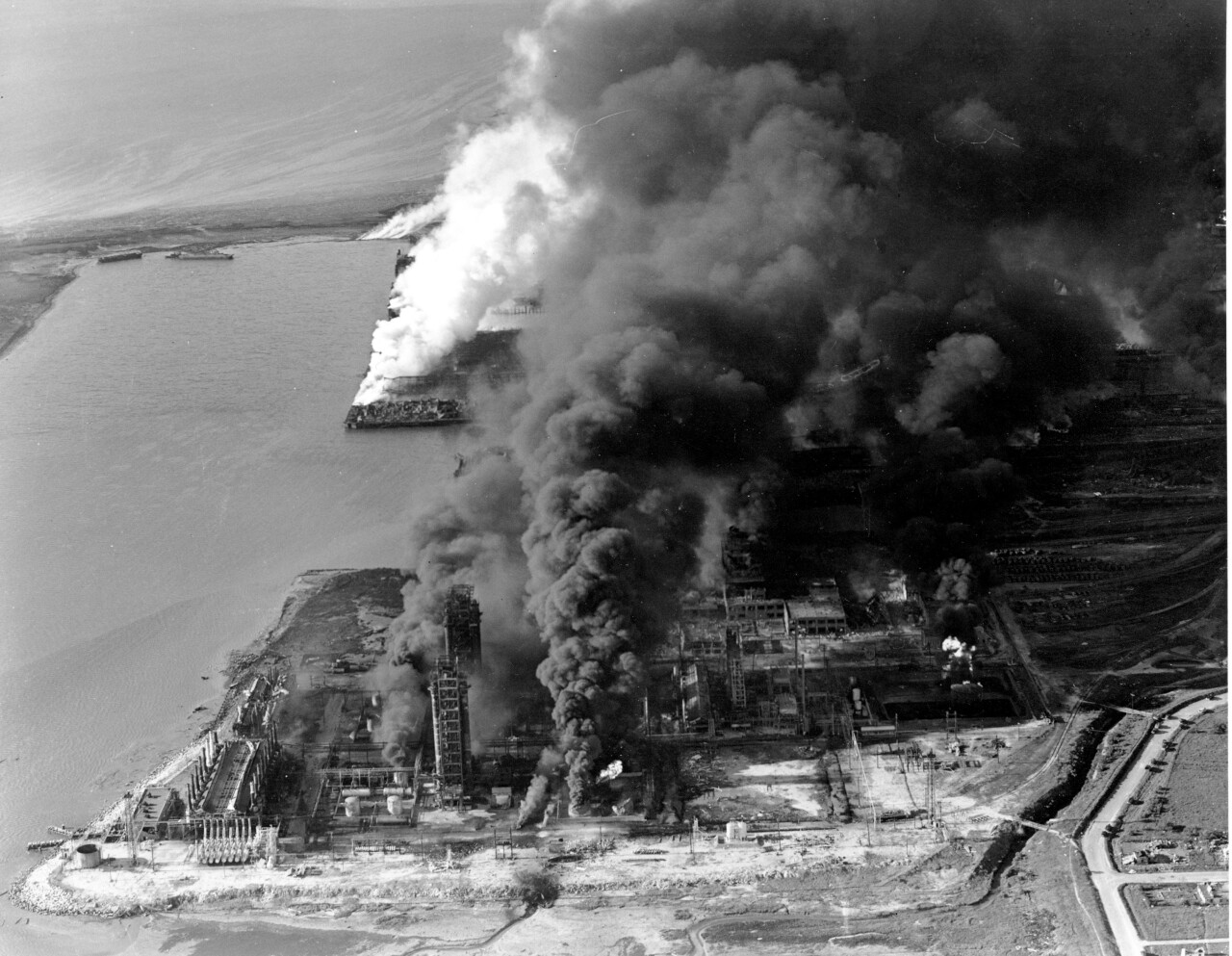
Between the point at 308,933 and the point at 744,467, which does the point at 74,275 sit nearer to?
the point at 744,467

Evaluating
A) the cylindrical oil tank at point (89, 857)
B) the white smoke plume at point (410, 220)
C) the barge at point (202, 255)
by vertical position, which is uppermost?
the white smoke plume at point (410, 220)

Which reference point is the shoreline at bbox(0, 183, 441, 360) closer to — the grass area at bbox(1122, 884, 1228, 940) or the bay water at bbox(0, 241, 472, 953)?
the bay water at bbox(0, 241, 472, 953)

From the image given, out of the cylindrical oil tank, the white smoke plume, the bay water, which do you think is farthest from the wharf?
the cylindrical oil tank

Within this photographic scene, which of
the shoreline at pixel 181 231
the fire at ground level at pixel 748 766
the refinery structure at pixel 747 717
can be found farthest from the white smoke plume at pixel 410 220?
the fire at ground level at pixel 748 766

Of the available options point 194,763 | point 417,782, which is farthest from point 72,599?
point 417,782

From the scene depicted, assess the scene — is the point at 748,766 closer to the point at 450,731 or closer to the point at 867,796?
the point at 867,796

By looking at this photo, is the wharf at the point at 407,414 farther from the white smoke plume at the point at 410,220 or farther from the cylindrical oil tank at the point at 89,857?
the cylindrical oil tank at the point at 89,857

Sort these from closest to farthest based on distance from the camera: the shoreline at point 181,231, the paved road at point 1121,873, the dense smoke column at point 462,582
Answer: the paved road at point 1121,873, the dense smoke column at point 462,582, the shoreline at point 181,231

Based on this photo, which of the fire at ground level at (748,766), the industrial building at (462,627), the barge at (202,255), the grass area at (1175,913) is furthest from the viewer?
the barge at (202,255)
